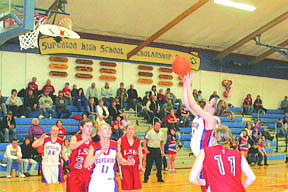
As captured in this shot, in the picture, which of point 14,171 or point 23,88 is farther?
point 23,88

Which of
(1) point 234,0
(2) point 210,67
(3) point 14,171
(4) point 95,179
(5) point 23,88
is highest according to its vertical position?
(1) point 234,0

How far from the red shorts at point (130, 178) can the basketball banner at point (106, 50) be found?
1025cm

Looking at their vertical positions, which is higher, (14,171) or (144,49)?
(144,49)

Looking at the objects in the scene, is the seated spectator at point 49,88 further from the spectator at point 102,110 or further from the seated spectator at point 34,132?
the seated spectator at point 34,132

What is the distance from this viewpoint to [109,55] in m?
17.2

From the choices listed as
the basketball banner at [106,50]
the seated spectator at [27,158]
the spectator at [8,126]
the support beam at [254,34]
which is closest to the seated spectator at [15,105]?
the spectator at [8,126]

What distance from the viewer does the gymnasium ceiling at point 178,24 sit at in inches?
583

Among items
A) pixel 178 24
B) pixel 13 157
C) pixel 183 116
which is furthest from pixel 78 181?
pixel 178 24

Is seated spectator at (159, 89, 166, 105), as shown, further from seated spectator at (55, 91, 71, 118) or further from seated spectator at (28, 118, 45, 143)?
seated spectator at (28, 118, 45, 143)

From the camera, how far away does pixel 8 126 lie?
1214 cm

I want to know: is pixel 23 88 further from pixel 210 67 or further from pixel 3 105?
pixel 210 67

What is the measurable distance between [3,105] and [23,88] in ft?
7.42

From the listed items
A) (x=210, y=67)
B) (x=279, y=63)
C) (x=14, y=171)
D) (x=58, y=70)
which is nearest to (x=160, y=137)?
(x=14, y=171)

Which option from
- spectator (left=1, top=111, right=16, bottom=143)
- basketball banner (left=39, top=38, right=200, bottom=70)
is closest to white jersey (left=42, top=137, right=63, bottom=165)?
spectator (left=1, top=111, right=16, bottom=143)
